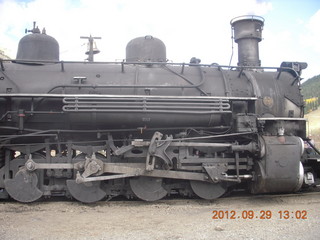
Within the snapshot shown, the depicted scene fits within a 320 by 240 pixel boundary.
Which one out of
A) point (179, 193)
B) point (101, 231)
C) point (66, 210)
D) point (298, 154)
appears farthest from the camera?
point (179, 193)

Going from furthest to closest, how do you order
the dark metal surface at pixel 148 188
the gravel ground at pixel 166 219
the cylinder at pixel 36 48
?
the cylinder at pixel 36 48 → the dark metal surface at pixel 148 188 → the gravel ground at pixel 166 219

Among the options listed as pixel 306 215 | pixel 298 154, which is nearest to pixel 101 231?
pixel 306 215

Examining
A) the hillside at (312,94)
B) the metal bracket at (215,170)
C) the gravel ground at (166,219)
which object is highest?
the hillside at (312,94)

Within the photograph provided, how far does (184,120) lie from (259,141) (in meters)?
1.86

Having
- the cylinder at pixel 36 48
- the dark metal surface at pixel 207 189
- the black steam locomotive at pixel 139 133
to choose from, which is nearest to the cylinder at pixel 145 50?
the black steam locomotive at pixel 139 133

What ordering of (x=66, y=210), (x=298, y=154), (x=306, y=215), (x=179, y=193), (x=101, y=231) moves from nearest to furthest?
(x=101, y=231) < (x=306, y=215) < (x=66, y=210) < (x=298, y=154) < (x=179, y=193)

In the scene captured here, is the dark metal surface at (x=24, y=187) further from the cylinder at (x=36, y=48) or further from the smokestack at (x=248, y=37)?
the smokestack at (x=248, y=37)

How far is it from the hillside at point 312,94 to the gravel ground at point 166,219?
5708 centimetres

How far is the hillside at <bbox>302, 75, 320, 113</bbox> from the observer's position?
2849 inches

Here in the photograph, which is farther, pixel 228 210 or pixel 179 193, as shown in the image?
pixel 179 193

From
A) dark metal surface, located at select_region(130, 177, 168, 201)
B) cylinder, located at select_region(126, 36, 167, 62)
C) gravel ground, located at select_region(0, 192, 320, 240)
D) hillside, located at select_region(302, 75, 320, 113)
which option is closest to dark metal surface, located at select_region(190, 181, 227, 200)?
gravel ground, located at select_region(0, 192, 320, 240)

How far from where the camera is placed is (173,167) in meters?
7.89

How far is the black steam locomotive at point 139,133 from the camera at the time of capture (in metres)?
7.53

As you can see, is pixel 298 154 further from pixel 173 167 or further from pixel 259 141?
pixel 173 167
